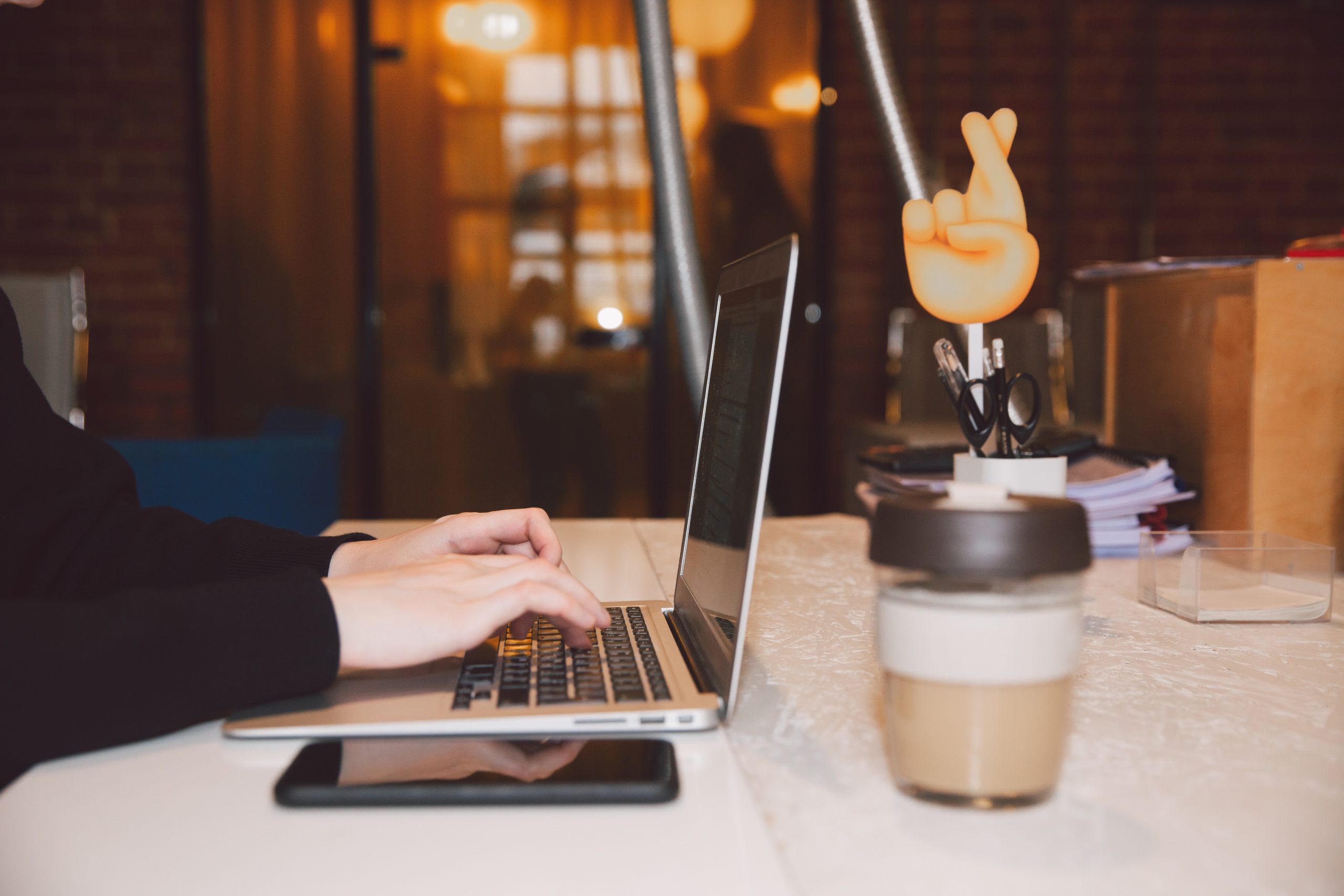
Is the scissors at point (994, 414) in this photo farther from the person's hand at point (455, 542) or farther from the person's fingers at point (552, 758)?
the person's fingers at point (552, 758)

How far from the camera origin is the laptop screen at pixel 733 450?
581 mm

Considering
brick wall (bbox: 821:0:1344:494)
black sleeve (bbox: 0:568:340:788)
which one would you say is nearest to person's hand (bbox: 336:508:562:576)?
black sleeve (bbox: 0:568:340:788)

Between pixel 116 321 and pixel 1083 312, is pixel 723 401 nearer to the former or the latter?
pixel 1083 312

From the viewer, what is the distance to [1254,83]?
12.0 feet

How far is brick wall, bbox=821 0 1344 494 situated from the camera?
3.58 m

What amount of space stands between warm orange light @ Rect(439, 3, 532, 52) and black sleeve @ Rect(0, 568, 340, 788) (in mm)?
3200

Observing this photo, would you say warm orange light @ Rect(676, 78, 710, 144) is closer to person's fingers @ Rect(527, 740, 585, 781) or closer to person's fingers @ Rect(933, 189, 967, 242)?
person's fingers @ Rect(933, 189, 967, 242)

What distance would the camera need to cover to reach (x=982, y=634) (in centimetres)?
48

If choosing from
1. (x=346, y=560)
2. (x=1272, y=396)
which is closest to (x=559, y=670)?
(x=346, y=560)

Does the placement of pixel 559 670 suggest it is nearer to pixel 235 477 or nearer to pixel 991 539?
pixel 991 539

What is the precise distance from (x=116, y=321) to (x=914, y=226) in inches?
130

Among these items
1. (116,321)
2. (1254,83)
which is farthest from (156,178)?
(1254,83)

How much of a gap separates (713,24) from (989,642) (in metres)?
3.36

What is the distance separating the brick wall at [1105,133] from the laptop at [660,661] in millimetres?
2919
